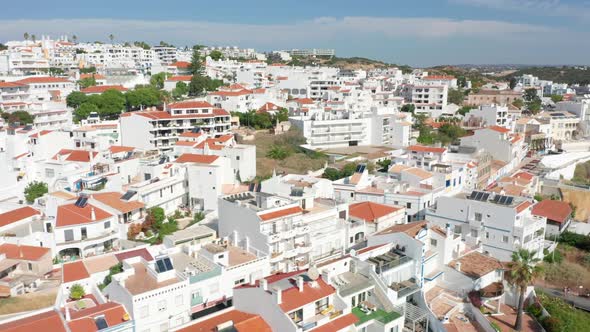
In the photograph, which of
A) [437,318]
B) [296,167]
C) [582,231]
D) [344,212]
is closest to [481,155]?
[582,231]

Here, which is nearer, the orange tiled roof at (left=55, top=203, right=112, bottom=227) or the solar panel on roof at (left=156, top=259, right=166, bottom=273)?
the solar panel on roof at (left=156, top=259, right=166, bottom=273)

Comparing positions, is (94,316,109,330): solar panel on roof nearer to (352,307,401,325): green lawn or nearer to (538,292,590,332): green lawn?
(352,307,401,325): green lawn

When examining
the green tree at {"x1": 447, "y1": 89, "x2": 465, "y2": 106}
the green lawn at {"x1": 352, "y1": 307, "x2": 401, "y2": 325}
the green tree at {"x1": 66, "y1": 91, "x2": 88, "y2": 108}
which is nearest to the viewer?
the green lawn at {"x1": 352, "y1": 307, "x2": 401, "y2": 325}

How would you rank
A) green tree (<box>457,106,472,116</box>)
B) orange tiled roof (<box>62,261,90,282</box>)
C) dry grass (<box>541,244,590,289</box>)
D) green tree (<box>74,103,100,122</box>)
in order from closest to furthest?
orange tiled roof (<box>62,261,90,282</box>), dry grass (<box>541,244,590,289</box>), green tree (<box>74,103,100,122</box>), green tree (<box>457,106,472,116</box>)

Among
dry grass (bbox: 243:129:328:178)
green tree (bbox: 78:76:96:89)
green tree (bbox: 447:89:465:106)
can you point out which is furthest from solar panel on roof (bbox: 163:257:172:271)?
green tree (bbox: 447:89:465:106)

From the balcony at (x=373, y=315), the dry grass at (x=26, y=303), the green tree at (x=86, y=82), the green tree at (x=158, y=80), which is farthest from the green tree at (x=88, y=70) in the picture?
the balcony at (x=373, y=315)

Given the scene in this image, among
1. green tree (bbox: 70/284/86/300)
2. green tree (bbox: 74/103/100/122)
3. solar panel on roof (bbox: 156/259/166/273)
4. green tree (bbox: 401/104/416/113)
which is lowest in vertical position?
green tree (bbox: 70/284/86/300)

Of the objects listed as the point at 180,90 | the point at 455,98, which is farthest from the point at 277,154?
the point at 455,98

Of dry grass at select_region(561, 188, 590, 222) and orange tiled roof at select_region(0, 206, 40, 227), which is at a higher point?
orange tiled roof at select_region(0, 206, 40, 227)
